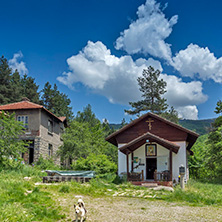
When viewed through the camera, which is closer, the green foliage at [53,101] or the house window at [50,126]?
the house window at [50,126]

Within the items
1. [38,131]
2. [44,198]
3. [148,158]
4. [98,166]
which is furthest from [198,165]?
[44,198]

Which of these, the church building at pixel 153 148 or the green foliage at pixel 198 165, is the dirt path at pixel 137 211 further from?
the green foliage at pixel 198 165

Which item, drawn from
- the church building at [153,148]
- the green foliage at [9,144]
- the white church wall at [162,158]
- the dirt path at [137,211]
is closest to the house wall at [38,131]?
the church building at [153,148]

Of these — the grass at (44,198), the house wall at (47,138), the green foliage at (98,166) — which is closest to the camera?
the grass at (44,198)

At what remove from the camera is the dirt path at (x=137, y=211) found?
786 centimetres

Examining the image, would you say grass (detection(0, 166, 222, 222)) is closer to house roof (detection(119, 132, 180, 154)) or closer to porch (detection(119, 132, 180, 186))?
house roof (detection(119, 132, 180, 154))

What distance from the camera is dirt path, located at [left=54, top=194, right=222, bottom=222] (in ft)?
25.8

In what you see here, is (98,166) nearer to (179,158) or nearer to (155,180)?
(155,180)

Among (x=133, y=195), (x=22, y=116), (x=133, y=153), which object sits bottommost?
(x=133, y=195)

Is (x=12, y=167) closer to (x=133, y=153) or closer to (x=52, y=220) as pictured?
(x=133, y=153)

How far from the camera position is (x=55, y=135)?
30781 millimetres

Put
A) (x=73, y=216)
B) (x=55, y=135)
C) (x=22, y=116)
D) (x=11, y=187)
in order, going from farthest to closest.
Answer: (x=55, y=135) < (x=22, y=116) < (x=11, y=187) < (x=73, y=216)

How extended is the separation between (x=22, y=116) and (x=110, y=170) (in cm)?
1184

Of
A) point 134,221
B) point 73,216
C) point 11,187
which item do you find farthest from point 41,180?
point 134,221
